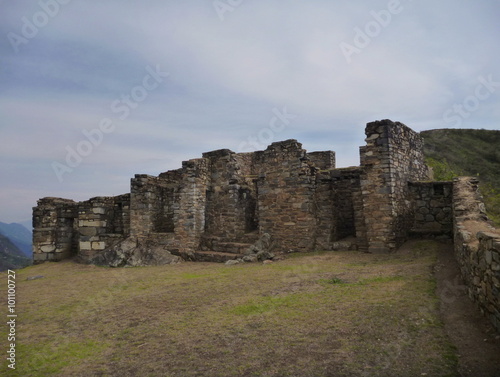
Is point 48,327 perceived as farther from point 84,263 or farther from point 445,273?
point 84,263

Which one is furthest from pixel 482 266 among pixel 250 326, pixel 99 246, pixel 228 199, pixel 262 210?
pixel 99 246

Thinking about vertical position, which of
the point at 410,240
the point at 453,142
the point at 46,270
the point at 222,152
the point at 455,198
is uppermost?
the point at 453,142

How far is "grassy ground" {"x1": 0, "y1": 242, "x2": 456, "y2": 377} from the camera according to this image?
4.27 m

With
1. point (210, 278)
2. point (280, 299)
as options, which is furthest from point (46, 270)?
point (280, 299)

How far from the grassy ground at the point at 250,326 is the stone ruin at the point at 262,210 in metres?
2.78

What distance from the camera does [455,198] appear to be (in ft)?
35.3

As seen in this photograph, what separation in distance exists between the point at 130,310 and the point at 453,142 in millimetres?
42532

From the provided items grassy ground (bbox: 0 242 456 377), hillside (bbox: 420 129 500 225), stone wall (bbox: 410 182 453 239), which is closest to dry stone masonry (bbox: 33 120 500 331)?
stone wall (bbox: 410 182 453 239)

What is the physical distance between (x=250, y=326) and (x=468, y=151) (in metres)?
40.3

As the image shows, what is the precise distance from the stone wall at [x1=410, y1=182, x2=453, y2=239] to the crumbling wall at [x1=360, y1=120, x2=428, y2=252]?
1.94 feet

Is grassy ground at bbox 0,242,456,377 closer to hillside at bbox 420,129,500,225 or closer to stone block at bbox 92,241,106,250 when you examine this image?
stone block at bbox 92,241,106,250

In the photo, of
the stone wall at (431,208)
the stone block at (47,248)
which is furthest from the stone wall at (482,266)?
the stone block at (47,248)

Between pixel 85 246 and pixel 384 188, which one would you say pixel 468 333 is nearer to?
pixel 384 188

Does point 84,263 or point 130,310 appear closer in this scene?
point 130,310
